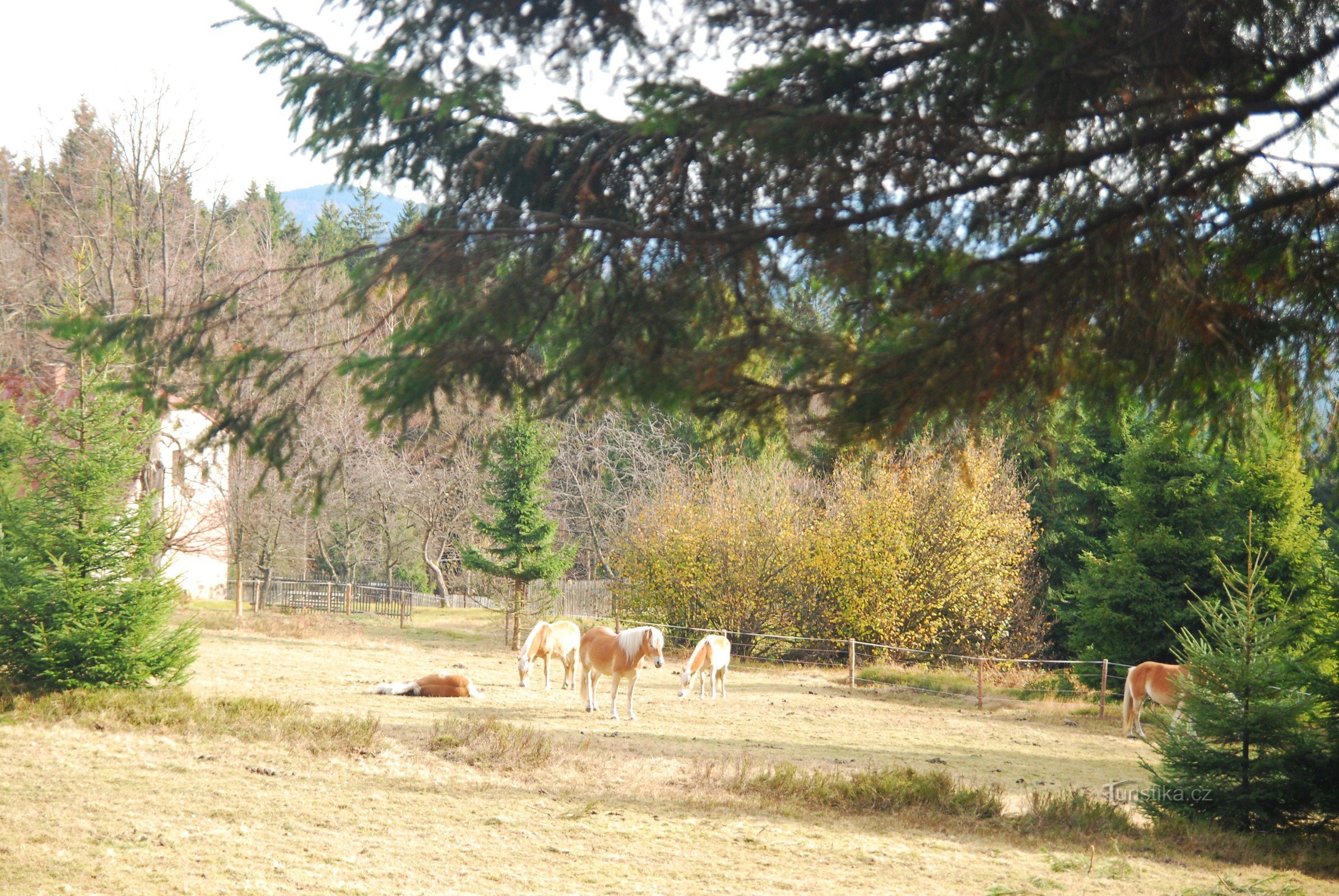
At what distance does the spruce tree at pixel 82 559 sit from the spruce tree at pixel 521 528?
1373 centimetres

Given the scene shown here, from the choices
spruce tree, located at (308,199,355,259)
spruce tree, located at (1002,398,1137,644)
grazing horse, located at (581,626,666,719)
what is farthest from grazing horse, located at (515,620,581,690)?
spruce tree, located at (308,199,355,259)

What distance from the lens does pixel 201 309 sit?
4625 millimetres

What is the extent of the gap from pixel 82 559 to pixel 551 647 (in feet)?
27.3

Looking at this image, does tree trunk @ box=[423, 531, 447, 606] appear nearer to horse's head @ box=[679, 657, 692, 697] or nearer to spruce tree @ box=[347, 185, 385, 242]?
horse's head @ box=[679, 657, 692, 697]

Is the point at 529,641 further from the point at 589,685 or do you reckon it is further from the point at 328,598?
the point at 328,598

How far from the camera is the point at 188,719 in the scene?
434 inches

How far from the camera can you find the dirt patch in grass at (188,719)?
420 inches

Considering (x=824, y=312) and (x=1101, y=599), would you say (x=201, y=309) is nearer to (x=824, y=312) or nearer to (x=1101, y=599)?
(x=824, y=312)

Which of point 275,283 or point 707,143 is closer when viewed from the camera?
point 707,143

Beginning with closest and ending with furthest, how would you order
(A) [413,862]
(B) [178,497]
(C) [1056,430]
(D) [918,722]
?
(C) [1056,430]
(A) [413,862]
(D) [918,722]
(B) [178,497]

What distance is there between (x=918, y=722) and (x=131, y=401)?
12.9 m

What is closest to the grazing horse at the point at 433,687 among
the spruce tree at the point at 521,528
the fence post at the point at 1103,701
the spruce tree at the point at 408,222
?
the spruce tree at the point at 408,222

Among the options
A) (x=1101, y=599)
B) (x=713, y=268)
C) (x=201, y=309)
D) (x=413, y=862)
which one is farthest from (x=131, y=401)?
(x=1101, y=599)

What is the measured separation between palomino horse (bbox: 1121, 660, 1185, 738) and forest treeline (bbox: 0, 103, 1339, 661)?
1.28 metres
